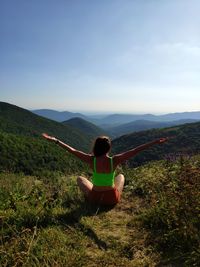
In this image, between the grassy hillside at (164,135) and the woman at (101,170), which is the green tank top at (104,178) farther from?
the grassy hillside at (164,135)

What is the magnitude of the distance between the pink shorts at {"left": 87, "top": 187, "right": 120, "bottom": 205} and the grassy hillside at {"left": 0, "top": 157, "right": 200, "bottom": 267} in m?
0.16

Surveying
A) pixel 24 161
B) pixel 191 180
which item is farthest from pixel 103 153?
pixel 24 161

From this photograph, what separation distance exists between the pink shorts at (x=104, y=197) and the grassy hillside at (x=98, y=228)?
159mm

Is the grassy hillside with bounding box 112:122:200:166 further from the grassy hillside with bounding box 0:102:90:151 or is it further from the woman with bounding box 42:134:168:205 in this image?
the woman with bounding box 42:134:168:205

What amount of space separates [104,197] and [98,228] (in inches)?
43.6

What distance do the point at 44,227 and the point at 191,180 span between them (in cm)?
232

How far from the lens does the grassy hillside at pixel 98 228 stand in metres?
3.98

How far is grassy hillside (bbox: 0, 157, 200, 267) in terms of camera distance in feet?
13.1

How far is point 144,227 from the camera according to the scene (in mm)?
5246

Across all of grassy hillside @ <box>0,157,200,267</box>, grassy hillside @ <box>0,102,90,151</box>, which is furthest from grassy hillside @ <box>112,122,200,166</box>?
grassy hillside @ <box>0,157,200,267</box>

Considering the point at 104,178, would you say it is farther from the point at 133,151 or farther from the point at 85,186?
the point at 133,151

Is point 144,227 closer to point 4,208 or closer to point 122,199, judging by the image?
point 122,199

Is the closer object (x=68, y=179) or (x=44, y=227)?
(x=44, y=227)

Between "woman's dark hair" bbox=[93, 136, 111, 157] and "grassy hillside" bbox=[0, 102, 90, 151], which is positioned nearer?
"woman's dark hair" bbox=[93, 136, 111, 157]
